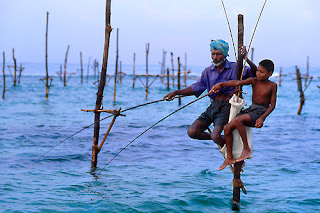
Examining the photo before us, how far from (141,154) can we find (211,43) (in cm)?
515

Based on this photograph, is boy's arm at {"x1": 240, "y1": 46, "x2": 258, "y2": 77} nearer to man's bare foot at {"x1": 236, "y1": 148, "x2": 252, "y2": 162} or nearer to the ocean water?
man's bare foot at {"x1": 236, "y1": 148, "x2": 252, "y2": 162}

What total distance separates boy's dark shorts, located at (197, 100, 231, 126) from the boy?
243 mm

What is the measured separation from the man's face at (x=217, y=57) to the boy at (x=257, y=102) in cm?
34

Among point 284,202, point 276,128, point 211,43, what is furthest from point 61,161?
point 276,128

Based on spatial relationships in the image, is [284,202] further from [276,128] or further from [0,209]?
[276,128]

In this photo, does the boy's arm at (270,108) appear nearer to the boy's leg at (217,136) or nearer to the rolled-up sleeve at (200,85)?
the boy's leg at (217,136)

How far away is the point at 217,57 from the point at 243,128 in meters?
0.82

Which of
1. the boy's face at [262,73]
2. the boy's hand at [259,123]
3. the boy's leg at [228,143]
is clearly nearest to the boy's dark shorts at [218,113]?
the boy's leg at [228,143]

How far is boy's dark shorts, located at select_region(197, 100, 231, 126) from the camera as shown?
4.57 meters

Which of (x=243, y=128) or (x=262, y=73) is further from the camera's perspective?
(x=243, y=128)

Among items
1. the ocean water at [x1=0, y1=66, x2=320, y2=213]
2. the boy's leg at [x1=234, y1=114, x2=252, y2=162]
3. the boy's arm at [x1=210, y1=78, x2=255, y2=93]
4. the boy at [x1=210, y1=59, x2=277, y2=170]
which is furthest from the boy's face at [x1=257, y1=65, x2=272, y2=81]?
the ocean water at [x1=0, y1=66, x2=320, y2=213]

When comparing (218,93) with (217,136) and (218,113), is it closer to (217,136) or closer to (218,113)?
(218,113)

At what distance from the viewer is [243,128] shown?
423 cm

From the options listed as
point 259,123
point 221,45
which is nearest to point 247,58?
point 221,45
